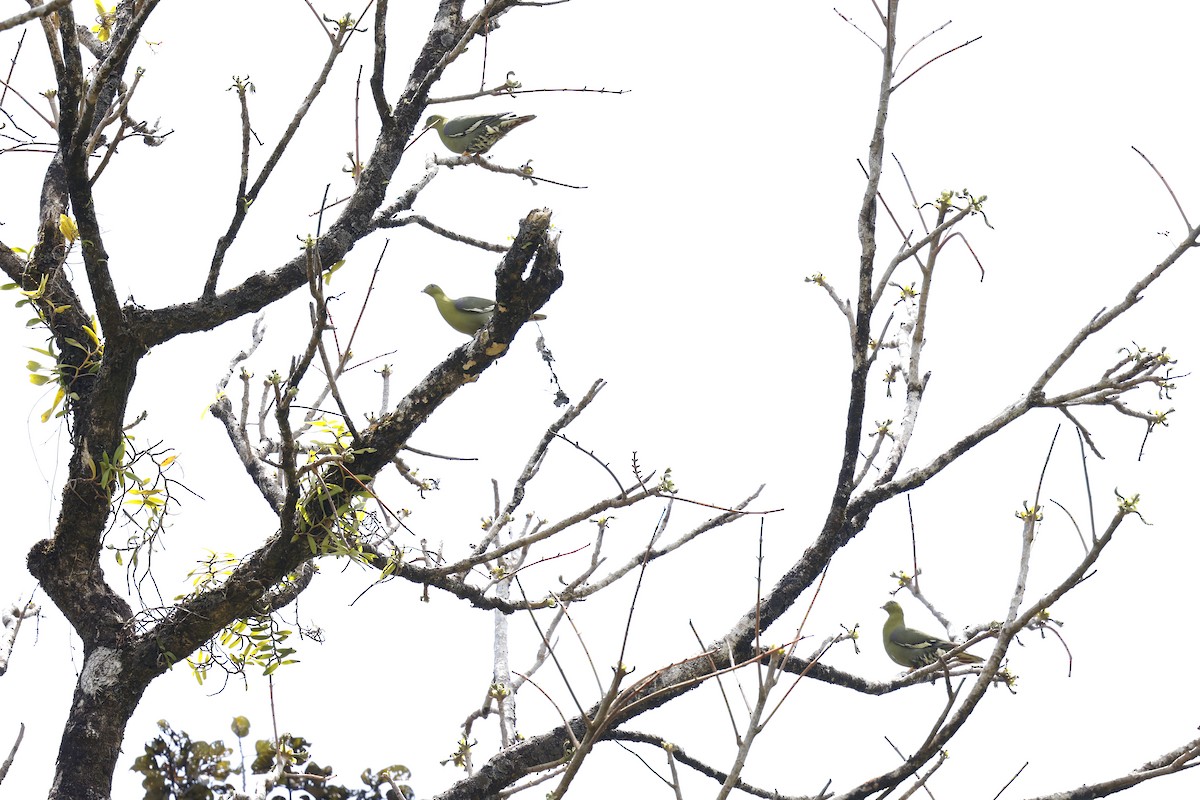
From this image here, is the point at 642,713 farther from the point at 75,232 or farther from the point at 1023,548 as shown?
the point at 75,232

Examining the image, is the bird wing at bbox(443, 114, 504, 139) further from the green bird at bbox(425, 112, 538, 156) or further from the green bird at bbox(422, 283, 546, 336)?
the green bird at bbox(422, 283, 546, 336)

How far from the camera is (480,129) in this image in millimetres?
4242

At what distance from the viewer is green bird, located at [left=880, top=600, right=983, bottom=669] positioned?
13.5ft

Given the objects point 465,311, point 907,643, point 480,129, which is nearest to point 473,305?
point 465,311

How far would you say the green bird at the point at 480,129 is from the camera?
4.25 meters

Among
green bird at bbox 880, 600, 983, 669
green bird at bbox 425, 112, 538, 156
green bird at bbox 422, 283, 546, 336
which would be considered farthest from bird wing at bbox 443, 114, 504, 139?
green bird at bbox 880, 600, 983, 669

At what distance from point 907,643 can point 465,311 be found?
2352mm

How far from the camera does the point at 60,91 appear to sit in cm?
246

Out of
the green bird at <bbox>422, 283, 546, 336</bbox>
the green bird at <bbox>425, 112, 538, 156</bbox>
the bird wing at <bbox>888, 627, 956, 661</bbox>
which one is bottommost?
the bird wing at <bbox>888, 627, 956, 661</bbox>

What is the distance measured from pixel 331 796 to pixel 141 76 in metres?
2.40

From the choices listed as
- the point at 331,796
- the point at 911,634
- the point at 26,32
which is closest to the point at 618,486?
the point at 331,796

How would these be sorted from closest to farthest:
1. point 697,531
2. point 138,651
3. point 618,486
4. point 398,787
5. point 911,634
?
point 618,486 < point 138,651 < point 398,787 < point 697,531 < point 911,634

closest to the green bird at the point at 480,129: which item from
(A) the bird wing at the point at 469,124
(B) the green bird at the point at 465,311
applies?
(A) the bird wing at the point at 469,124

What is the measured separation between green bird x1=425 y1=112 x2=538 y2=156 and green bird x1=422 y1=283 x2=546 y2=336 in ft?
2.81
